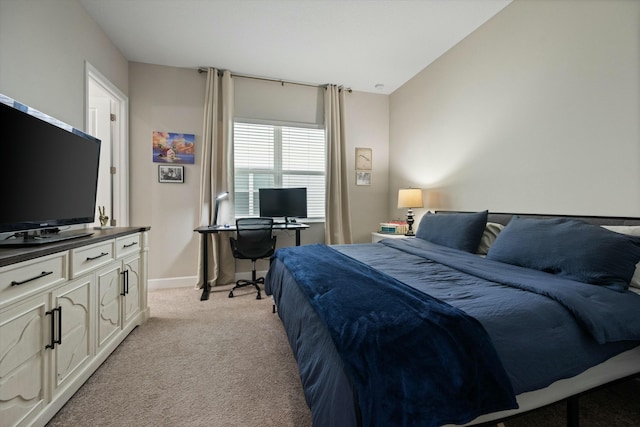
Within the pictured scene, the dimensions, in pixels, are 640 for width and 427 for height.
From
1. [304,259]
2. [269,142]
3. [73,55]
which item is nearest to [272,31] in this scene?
[269,142]

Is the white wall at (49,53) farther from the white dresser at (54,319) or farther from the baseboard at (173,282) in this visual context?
the baseboard at (173,282)

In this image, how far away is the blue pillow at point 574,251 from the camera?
138 cm

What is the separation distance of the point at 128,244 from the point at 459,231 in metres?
2.81

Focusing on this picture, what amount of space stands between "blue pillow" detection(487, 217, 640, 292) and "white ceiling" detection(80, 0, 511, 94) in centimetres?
213

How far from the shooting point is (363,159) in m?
4.28

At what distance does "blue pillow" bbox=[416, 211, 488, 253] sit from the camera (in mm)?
2309

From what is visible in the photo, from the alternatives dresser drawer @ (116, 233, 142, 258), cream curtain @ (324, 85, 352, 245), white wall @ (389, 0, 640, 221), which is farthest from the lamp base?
dresser drawer @ (116, 233, 142, 258)

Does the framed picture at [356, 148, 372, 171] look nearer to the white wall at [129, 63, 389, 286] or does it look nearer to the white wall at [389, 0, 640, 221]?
the white wall at [129, 63, 389, 286]

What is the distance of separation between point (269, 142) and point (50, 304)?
305 cm

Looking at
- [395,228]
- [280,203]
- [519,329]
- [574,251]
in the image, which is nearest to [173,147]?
[280,203]

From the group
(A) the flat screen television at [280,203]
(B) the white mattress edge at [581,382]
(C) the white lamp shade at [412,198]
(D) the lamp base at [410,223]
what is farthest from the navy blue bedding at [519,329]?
(A) the flat screen television at [280,203]

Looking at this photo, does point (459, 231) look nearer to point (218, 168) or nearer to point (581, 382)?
point (581, 382)

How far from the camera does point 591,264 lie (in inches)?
55.7

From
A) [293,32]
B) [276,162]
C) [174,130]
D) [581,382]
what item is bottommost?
[581,382]
